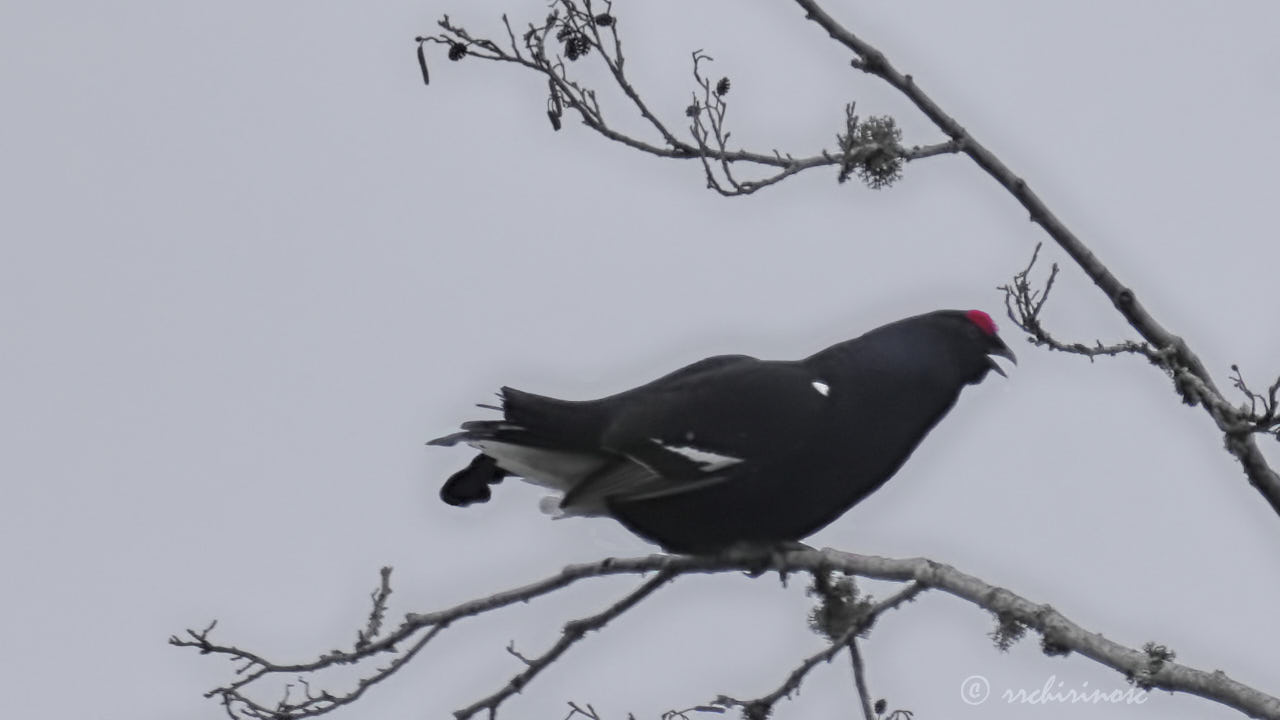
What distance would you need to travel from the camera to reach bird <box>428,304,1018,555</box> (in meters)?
5.89

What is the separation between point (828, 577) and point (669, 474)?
3.35 feet

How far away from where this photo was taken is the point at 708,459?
596cm

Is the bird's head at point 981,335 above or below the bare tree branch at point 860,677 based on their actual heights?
above

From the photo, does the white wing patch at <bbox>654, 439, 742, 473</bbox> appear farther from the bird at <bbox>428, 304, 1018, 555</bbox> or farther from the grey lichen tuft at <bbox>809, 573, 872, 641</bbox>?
the grey lichen tuft at <bbox>809, 573, 872, 641</bbox>

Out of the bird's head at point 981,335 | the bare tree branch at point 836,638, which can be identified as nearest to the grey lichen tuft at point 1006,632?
the bare tree branch at point 836,638

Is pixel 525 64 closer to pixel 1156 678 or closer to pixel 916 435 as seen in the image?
pixel 916 435

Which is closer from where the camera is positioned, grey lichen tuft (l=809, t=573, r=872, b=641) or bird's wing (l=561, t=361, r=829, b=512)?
grey lichen tuft (l=809, t=573, r=872, b=641)

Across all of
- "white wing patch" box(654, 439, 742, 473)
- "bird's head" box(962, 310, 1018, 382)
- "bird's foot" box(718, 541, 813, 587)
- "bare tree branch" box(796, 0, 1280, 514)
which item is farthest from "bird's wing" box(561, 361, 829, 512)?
"bare tree branch" box(796, 0, 1280, 514)

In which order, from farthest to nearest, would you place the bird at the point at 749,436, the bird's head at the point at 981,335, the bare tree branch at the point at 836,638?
the bird's head at the point at 981,335 < the bird at the point at 749,436 < the bare tree branch at the point at 836,638

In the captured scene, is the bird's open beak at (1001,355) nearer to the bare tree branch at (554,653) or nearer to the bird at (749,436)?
the bird at (749,436)

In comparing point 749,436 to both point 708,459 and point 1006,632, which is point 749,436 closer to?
point 708,459

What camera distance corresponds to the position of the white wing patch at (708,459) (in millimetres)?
5945

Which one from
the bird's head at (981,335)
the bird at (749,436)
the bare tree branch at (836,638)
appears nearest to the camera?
the bare tree branch at (836,638)

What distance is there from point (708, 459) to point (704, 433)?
111mm
